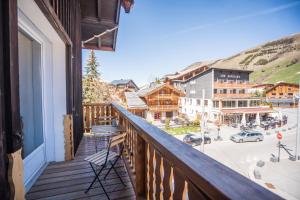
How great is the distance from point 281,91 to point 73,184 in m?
37.6

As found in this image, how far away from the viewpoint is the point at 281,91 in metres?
29.9

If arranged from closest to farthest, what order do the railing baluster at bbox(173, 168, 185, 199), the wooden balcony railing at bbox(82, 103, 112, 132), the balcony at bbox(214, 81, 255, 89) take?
the railing baluster at bbox(173, 168, 185, 199)
the wooden balcony railing at bbox(82, 103, 112, 132)
the balcony at bbox(214, 81, 255, 89)

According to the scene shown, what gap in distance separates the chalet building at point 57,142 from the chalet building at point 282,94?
3343cm

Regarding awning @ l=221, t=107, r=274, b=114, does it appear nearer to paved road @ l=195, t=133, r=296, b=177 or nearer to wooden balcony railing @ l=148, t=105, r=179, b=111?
paved road @ l=195, t=133, r=296, b=177

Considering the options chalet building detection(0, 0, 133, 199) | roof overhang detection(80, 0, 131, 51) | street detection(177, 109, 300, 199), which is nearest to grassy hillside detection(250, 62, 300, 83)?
street detection(177, 109, 300, 199)

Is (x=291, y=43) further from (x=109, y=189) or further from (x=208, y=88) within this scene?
(x=109, y=189)

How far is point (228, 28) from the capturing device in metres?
38.8

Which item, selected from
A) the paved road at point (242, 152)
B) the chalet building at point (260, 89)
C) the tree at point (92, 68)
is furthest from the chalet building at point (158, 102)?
the chalet building at point (260, 89)

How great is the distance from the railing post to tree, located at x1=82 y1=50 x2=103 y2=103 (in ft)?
47.8

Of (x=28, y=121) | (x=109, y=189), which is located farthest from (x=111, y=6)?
(x=109, y=189)

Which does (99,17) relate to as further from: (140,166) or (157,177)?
(157,177)

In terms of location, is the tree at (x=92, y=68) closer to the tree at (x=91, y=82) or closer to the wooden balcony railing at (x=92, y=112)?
the tree at (x=91, y=82)

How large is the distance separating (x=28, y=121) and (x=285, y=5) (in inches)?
2038

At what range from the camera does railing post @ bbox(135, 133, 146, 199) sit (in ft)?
4.91
